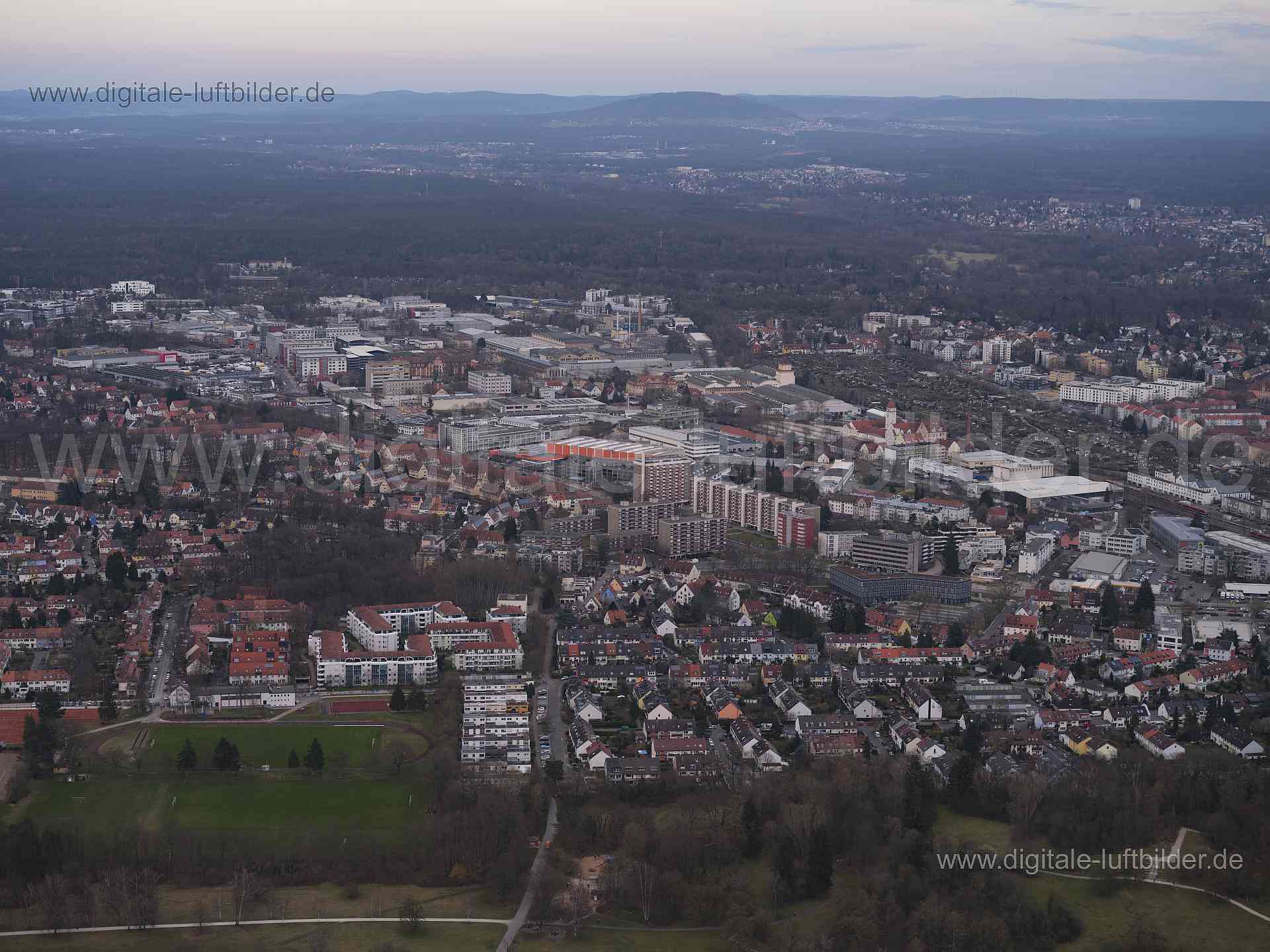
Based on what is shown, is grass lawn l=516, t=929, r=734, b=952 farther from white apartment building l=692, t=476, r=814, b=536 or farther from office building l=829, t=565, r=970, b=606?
white apartment building l=692, t=476, r=814, b=536

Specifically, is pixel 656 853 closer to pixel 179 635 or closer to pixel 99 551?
pixel 179 635

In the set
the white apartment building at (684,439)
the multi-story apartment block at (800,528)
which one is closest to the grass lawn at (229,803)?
the multi-story apartment block at (800,528)

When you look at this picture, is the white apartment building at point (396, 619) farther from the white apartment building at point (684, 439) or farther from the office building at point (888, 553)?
the white apartment building at point (684, 439)

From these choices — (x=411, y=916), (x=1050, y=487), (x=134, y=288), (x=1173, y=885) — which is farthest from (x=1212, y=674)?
(x=134, y=288)

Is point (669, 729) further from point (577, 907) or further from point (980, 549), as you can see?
point (980, 549)

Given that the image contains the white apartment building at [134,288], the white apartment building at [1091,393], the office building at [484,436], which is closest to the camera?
the office building at [484,436]

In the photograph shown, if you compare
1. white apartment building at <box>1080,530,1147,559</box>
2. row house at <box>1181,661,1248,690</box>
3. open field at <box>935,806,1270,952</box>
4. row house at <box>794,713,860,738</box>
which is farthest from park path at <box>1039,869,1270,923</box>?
white apartment building at <box>1080,530,1147,559</box>

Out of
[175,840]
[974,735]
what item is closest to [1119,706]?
[974,735]
